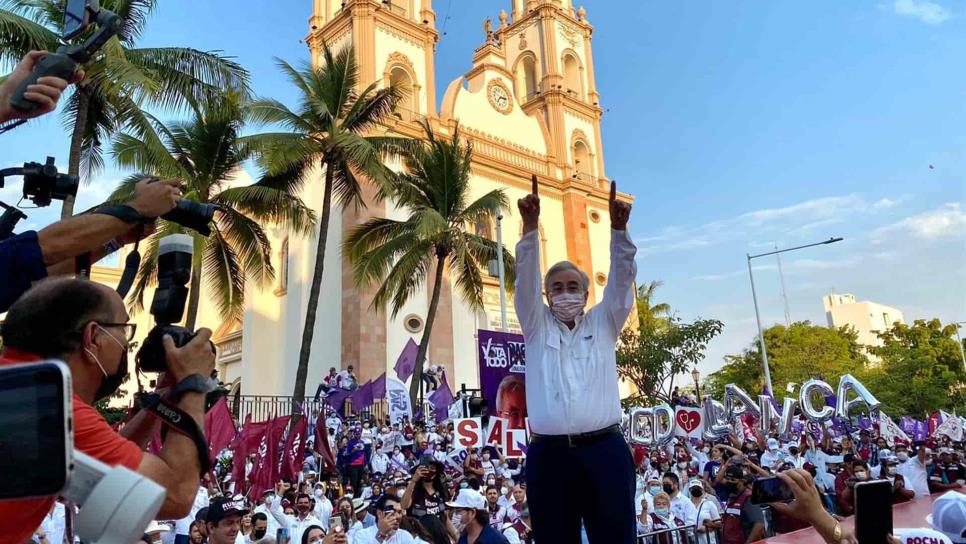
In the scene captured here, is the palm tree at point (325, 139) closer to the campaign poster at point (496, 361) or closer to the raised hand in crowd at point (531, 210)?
the campaign poster at point (496, 361)

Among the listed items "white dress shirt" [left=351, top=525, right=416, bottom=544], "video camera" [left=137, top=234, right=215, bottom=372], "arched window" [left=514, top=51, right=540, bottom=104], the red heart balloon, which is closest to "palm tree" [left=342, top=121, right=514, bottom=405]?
the red heart balloon

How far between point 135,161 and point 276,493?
8.99 m

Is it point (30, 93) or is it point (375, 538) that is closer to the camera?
point (30, 93)

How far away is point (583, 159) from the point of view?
32781 millimetres

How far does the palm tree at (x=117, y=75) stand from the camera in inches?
434

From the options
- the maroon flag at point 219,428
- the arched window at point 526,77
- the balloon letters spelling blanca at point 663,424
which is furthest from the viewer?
the arched window at point 526,77

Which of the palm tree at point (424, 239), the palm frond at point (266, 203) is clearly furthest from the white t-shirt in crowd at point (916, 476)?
the palm frond at point (266, 203)

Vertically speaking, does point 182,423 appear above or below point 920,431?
above

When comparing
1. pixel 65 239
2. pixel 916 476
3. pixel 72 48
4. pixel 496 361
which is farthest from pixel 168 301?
pixel 916 476

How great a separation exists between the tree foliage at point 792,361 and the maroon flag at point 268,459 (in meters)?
37.6

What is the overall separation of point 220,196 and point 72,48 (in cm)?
1462

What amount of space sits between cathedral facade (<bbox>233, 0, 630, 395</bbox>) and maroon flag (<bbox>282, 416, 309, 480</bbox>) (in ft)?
31.0

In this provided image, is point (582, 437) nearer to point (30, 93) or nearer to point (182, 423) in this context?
point (182, 423)

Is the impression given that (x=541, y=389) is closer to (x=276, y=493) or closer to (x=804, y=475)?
(x=804, y=475)
